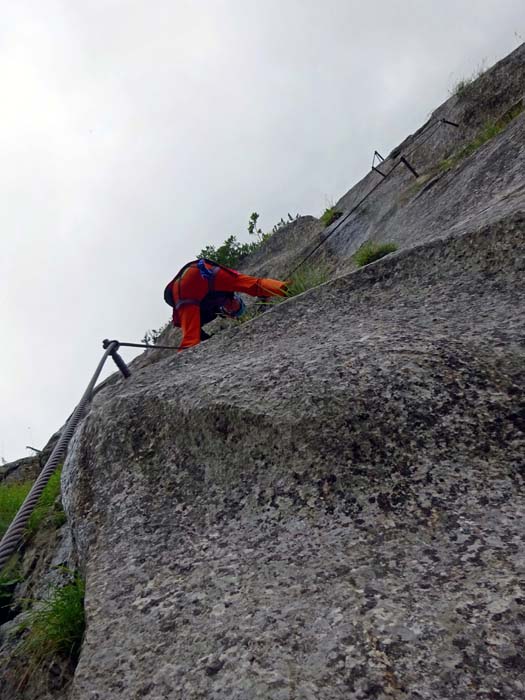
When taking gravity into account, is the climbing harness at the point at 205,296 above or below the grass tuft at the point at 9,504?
above

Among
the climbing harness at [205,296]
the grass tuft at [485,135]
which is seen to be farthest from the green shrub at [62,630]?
the grass tuft at [485,135]

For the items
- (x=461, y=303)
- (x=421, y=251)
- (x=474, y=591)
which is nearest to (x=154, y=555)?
(x=474, y=591)

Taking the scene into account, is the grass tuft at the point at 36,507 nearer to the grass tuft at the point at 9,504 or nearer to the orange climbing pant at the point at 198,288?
the grass tuft at the point at 9,504

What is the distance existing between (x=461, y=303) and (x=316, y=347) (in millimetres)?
1354

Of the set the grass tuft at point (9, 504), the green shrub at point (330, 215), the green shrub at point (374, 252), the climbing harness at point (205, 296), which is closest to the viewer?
the green shrub at point (374, 252)

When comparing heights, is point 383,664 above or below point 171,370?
below

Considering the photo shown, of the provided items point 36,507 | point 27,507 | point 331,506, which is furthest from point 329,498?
point 36,507

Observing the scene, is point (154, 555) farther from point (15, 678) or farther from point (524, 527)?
point (524, 527)

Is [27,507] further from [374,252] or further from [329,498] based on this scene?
[374,252]

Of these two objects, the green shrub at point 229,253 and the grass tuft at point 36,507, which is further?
the green shrub at point 229,253

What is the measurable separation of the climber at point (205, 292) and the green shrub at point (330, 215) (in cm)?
647

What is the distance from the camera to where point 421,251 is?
5562 millimetres

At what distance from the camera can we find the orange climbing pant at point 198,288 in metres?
9.34

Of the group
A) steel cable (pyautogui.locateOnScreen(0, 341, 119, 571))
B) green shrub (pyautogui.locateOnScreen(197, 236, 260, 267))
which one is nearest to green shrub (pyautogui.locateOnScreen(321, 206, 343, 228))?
green shrub (pyautogui.locateOnScreen(197, 236, 260, 267))
